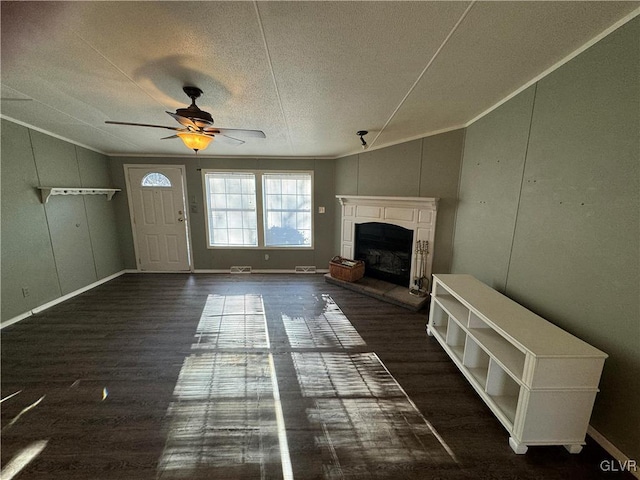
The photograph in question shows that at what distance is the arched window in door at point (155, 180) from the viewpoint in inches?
183

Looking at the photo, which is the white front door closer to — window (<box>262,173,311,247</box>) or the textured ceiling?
window (<box>262,173,311,247</box>)

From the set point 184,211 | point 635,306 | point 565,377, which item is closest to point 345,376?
point 565,377

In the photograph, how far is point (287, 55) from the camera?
4.88 feet

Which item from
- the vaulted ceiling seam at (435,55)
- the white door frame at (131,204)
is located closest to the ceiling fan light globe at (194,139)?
the vaulted ceiling seam at (435,55)

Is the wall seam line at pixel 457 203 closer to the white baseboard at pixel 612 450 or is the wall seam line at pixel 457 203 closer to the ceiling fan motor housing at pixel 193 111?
the white baseboard at pixel 612 450

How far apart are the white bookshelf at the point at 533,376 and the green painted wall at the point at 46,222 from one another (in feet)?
16.9

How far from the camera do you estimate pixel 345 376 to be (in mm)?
2104

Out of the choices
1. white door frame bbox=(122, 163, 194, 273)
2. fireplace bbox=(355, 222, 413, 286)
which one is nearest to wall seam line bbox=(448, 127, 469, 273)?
fireplace bbox=(355, 222, 413, 286)

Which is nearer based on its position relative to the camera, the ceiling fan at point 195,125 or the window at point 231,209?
the ceiling fan at point 195,125

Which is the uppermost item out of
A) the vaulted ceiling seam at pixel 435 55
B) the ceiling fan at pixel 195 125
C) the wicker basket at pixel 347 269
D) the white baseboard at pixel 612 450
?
the vaulted ceiling seam at pixel 435 55

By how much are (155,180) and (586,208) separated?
5989mm

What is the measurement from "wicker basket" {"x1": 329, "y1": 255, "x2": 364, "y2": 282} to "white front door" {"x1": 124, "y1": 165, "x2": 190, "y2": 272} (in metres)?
3.15

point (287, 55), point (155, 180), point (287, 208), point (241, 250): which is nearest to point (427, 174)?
point (287, 55)

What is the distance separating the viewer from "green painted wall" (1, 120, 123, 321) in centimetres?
289
